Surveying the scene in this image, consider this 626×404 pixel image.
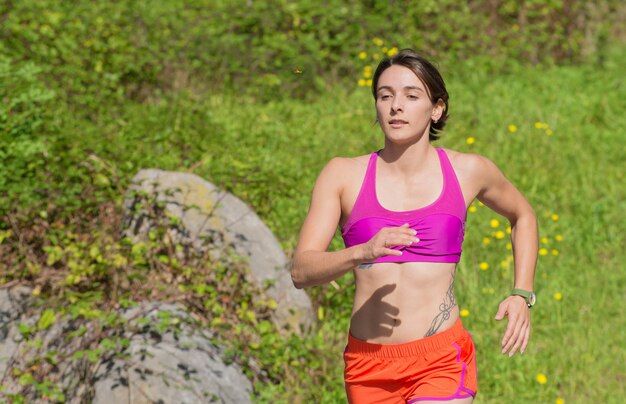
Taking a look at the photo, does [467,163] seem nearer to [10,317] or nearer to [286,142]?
[10,317]

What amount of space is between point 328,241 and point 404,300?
368mm

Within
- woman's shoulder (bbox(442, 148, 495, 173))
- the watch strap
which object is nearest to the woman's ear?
woman's shoulder (bbox(442, 148, 495, 173))

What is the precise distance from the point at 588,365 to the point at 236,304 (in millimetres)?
2288

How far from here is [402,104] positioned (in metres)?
3.68

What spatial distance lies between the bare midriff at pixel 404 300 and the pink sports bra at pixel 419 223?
0.05 m

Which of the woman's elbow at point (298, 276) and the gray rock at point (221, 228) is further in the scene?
the gray rock at point (221, 228)

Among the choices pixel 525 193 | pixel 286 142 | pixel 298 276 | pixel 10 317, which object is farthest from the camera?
pixel 286 142

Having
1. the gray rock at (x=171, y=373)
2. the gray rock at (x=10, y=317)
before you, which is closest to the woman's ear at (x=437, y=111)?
the gray rock at (x=171, y=373)

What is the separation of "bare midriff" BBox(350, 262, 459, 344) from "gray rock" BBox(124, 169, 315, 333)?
2.62 metres

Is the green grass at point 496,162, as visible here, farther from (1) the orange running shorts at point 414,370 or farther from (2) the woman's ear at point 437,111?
(2) the woman's ear at point 437,111

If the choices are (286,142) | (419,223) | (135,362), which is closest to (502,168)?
(286,142)

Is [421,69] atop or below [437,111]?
atop

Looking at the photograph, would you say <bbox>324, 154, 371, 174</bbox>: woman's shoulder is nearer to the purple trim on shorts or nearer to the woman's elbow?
the woman's elbow

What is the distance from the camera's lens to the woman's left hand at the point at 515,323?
3.65 meters
